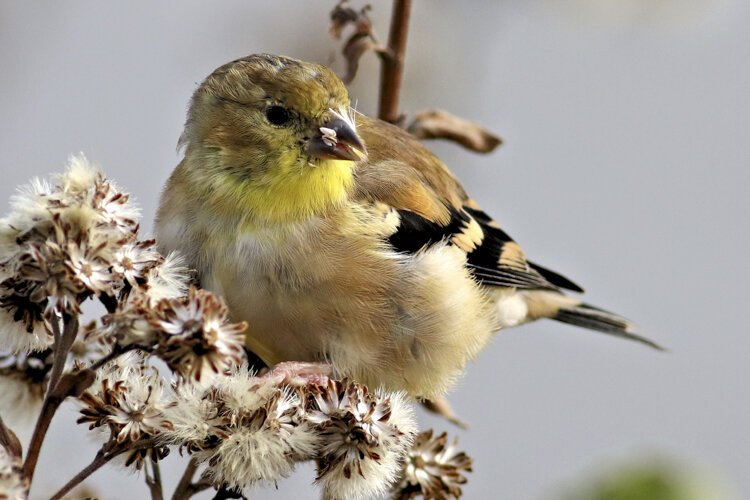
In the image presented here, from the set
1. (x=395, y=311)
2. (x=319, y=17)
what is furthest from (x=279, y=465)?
(x=319, y=17)

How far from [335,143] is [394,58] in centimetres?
31

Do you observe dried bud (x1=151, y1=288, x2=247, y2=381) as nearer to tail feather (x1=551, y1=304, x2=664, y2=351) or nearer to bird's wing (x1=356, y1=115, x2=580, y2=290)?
bird's wing (x1=356, y1=115, x2=580, y2=290)

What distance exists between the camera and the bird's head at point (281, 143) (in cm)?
290

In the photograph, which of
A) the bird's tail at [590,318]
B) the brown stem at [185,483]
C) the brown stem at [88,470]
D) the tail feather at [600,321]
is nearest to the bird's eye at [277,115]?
the brown stem at [185,483]

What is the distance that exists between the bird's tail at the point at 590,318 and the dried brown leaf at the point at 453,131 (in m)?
1.17

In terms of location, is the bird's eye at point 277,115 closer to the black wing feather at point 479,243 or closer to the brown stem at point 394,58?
the brown stem at point 394,58

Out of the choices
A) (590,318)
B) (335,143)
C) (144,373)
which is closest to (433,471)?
(144,373)

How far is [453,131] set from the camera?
129 inches

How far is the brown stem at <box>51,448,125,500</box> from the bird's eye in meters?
1.34

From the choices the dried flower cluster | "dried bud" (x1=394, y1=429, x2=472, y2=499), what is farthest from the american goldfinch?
the dried flower cluster

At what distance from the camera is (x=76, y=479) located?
1.73 meters

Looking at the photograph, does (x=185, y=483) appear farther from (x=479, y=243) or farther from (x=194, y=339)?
(x=479, y=243)

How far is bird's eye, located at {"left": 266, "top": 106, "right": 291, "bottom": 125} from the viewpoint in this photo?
2.95 meters

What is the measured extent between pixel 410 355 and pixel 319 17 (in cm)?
207
